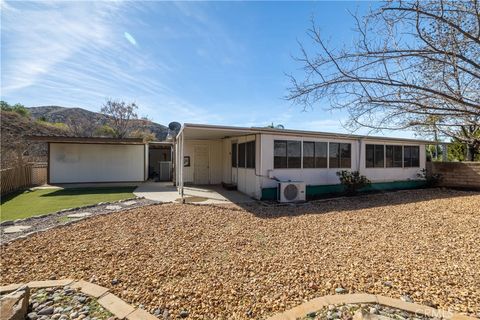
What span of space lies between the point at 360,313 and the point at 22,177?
47.6ft

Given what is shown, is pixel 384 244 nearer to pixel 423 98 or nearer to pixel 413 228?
pixel 413 228

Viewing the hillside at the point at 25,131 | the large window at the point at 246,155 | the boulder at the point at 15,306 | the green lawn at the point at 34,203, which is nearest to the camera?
the boulder at the point at 15,306

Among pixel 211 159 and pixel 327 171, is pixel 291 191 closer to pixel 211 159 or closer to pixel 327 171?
pixel 327 171

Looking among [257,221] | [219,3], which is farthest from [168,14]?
[257,221]

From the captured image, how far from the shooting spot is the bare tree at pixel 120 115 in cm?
2584

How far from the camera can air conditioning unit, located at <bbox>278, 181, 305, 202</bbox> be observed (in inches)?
332

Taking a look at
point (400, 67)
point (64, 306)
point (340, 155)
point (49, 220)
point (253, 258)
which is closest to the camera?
point (64, 306)

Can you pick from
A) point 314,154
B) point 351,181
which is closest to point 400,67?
point 314,154

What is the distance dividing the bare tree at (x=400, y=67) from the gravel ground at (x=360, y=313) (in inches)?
76.9

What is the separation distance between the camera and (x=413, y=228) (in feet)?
17.8

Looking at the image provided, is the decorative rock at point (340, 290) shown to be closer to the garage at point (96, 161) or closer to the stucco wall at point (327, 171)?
the stucco wall at point (327, 171)

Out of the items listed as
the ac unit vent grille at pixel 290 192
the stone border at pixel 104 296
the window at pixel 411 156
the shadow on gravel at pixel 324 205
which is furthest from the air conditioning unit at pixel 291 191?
the window at pixel 411 156

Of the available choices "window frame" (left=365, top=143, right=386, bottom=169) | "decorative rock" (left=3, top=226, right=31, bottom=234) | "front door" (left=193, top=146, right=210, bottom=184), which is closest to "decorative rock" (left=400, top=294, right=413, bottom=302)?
"decorative rock" (left=3, top=226, right=31, bottom=234)

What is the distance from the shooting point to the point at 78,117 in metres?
28.1
